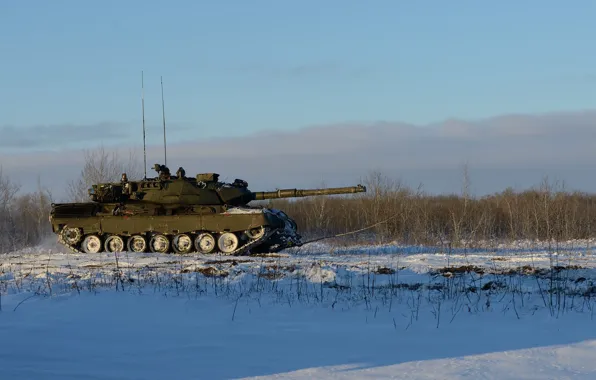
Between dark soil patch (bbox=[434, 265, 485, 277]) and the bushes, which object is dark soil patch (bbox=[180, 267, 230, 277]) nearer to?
dark soil patch (bbox=[434, 265, 485, 277])

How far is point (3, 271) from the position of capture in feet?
49.7

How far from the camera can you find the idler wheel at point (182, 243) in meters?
22.5

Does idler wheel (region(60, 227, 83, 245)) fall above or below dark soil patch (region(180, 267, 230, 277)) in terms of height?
above

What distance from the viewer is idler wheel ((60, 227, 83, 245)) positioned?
23594 mm

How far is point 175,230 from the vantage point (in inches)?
883

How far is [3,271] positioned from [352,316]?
880 cm

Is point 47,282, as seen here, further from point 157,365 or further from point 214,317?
point 157,365

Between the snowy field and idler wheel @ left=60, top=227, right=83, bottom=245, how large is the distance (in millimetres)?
9676

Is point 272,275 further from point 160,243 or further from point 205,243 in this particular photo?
point 160,243

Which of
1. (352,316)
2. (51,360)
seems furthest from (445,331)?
(51,360)

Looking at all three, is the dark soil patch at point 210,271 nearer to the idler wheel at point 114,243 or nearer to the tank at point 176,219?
the tank at point 176,219

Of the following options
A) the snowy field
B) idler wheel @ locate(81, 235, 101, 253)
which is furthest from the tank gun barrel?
the snowy field

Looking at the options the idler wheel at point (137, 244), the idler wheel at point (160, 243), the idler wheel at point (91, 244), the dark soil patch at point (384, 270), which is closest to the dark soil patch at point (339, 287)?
the dark soil patch at point (384, 270)

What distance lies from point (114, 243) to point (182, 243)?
239 cm
